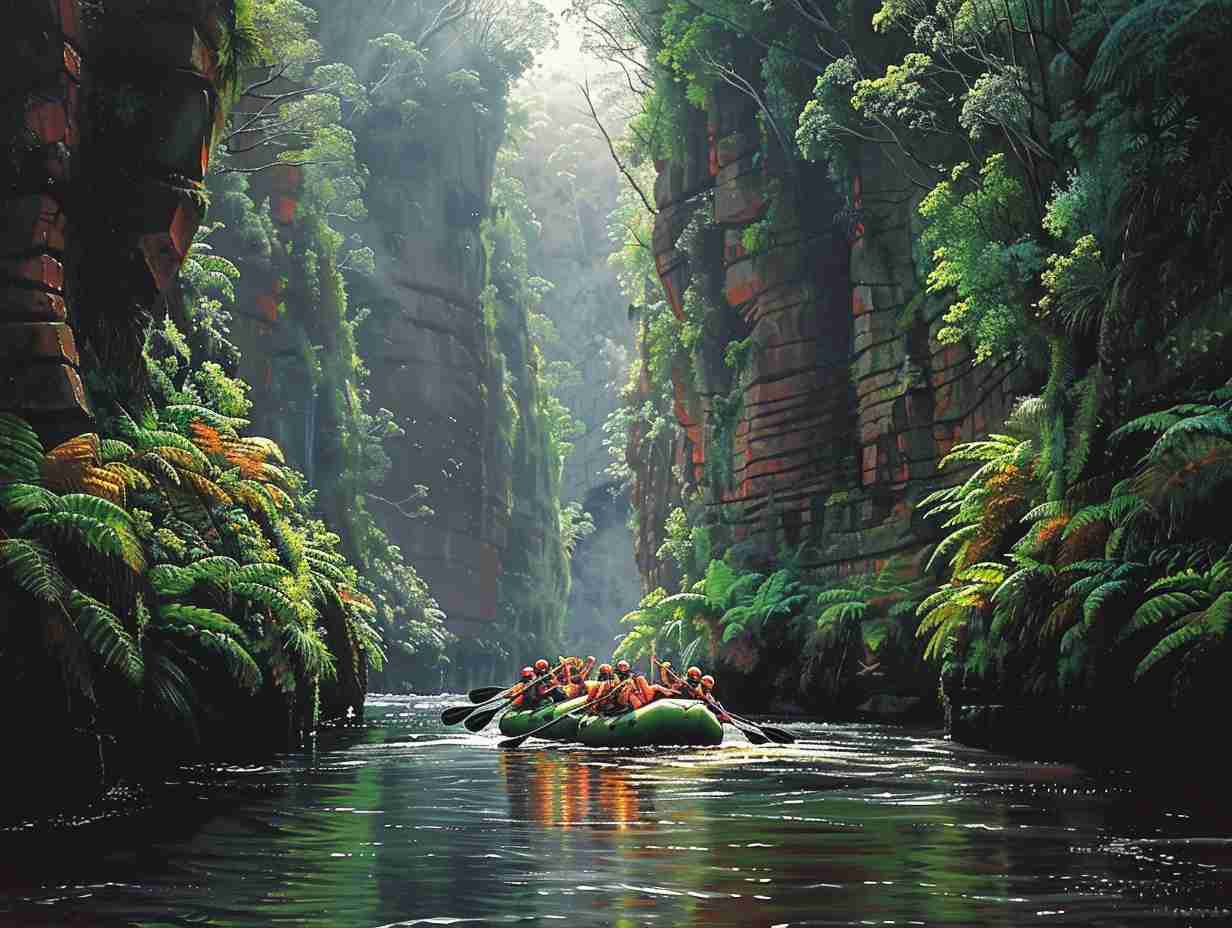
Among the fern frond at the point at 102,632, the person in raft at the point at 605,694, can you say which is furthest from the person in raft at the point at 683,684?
the fern frond at the point at 102,632

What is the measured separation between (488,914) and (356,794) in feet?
20.4

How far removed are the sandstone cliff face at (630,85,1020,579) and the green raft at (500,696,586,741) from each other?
8994mm

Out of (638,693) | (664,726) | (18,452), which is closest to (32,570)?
(18,452)

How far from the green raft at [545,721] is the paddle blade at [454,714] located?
2472 mm

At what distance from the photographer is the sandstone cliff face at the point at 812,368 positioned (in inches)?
1142

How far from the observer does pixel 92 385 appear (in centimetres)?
1557

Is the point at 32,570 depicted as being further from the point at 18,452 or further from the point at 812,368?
the point at 812,368

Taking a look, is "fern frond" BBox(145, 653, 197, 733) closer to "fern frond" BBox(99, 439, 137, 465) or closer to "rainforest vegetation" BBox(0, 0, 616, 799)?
"rainforest vegetation" BBox(0, 0, 616, 799)

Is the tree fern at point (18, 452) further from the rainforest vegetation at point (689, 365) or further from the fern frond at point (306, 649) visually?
the fern frond at point (306, 649)

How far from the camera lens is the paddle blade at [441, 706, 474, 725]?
2473 cm

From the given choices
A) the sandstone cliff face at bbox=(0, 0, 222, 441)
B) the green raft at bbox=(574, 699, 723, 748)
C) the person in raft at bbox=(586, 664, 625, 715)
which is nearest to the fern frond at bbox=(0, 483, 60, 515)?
the sandstone cliff face at bbox=(0, 0, 222, 441)

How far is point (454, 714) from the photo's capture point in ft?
82.6

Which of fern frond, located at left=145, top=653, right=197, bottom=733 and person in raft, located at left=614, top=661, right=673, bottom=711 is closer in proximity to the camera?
fern frond, located at left=145, top=653, right=197, bottom=733

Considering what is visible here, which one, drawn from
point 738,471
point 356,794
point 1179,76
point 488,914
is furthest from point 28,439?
point 738,471
